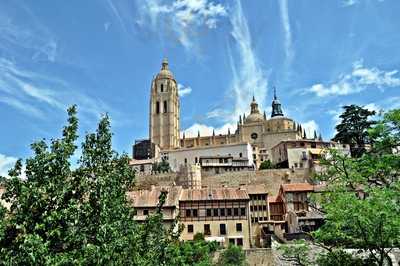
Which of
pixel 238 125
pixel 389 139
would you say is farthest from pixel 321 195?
pixel 238 125

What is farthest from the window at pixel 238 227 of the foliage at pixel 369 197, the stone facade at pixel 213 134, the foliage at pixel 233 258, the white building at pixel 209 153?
the stone facade at pixel 213 134

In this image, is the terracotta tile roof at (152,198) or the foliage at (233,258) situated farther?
the terracotta tile roof at (152,198)

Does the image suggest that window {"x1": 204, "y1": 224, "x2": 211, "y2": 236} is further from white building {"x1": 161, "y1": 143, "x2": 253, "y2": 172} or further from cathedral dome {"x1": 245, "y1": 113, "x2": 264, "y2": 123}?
cathedral dome {"x1": 245, "y1": 113, "x2": 264, "y2": 123}

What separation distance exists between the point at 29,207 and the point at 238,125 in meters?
94.4

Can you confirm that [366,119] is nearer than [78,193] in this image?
No

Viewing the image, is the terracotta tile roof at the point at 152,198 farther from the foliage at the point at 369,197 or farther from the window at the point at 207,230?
the foliage at the point at 369,197

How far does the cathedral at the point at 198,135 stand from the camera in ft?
296

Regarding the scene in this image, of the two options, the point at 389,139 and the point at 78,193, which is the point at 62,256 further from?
the point at 389,139

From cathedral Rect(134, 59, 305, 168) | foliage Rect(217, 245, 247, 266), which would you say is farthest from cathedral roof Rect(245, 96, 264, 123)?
foliage Rect(217, 245, 247, 266)

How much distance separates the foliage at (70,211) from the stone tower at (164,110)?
96589 millimetres

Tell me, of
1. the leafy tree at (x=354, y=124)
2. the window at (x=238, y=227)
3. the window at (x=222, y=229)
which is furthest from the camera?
the leafy tree at (x=354, y=124)

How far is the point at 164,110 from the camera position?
114 metres

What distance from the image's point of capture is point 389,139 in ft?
39.1

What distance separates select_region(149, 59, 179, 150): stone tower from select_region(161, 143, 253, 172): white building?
22654 millimetres
